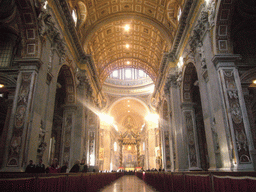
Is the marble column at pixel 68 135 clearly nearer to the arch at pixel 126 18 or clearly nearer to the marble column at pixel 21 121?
the arch at pixel 126 18

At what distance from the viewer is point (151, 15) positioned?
16.1 metres

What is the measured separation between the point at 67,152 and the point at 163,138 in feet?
29.9

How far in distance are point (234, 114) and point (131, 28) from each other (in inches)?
530

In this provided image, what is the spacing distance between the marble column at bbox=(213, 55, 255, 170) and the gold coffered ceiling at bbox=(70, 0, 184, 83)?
6827 millimetres

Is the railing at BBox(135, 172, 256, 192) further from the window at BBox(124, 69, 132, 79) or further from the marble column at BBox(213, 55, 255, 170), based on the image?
the window at BBox(124, 69, 132, 79)

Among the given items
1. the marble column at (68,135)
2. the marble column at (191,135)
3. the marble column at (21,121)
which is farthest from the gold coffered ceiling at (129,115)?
the marble column at (21,121)

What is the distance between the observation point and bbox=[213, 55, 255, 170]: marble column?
6.46 metres

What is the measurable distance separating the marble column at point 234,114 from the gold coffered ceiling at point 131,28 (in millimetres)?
6827

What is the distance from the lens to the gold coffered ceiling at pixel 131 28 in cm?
1469

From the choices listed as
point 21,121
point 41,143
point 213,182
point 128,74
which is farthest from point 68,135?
point 128,74

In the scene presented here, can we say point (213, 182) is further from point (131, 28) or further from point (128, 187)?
point (131, 28)

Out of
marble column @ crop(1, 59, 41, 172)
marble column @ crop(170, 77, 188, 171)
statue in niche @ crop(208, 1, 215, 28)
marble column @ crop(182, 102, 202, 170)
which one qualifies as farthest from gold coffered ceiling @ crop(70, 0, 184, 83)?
marble column @ crop(1, 59, 41, 172)

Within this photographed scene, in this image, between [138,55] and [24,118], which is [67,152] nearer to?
[24,118]

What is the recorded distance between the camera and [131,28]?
59.6ft
